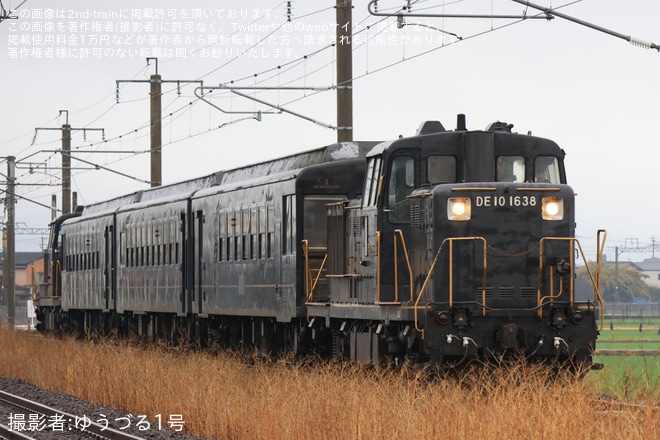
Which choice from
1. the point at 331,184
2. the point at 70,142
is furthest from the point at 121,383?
the point at 70,142

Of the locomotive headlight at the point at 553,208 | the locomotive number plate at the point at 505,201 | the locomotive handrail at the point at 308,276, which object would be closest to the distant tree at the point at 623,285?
the locomotive handrail at the point at 308,276

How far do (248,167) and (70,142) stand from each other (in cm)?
3164

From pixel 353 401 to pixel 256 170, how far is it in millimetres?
11964

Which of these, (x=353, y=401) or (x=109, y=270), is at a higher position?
(x=109, y=270)

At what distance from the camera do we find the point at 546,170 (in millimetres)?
17125

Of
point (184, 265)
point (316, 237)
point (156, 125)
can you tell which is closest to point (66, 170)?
point (156, 125)

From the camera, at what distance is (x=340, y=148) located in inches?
827

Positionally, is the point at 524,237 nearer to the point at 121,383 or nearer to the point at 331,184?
the point at 331,184

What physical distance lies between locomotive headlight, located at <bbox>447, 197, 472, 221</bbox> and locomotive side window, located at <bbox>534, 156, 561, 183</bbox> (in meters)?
1.38

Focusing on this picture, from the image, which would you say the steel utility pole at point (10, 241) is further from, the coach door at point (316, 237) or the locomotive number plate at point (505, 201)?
the locomotive number plate at point (505, 201)

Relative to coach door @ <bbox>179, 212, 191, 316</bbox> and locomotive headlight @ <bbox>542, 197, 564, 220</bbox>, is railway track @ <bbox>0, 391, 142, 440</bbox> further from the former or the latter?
coach door @ <bbox>179, 212, 191, 316</bbox>

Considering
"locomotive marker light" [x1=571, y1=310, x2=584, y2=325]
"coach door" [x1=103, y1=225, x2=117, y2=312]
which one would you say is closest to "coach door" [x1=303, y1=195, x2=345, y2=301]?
"locomotive marker light" [x1=571, y1=310, x2=584, y2=325]

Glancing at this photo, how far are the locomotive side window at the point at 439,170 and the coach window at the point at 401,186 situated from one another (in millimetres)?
218

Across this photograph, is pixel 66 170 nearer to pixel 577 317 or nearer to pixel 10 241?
pixel 10 241
